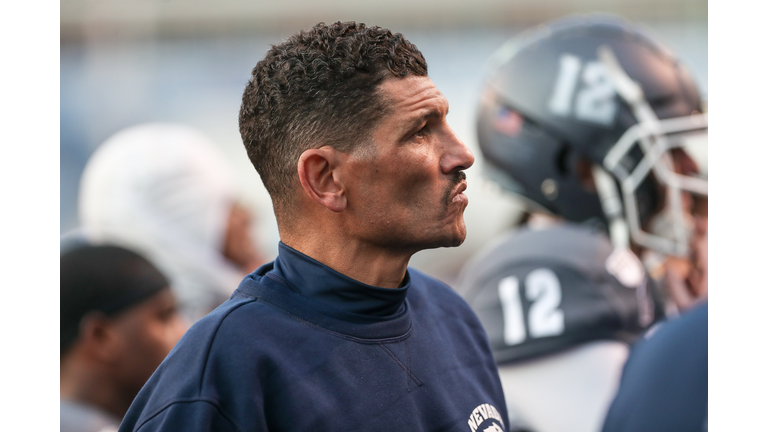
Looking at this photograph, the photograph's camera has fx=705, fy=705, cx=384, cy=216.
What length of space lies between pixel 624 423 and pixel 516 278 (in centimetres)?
96

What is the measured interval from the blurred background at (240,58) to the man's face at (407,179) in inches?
169

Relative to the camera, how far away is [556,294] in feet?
5.86

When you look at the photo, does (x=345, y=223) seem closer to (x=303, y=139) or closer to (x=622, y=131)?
(x=303, y=139)

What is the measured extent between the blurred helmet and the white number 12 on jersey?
2.51 feet

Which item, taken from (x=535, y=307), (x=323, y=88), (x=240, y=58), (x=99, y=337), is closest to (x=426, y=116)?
(x=323, y=88)

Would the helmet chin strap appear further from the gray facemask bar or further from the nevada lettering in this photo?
the nevada lettering

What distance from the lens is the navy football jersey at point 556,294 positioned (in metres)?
→ 1.75

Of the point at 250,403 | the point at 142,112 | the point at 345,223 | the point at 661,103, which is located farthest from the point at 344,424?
the point at 142,112

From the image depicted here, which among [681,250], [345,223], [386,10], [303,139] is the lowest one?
[681,250]

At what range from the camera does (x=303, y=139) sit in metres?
1.03

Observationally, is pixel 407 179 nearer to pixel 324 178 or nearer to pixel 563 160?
pixel 324 178

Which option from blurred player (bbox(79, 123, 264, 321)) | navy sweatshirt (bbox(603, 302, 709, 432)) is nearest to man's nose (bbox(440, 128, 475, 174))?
navy sweatshirt (bbox(603, 302, 709, 432))

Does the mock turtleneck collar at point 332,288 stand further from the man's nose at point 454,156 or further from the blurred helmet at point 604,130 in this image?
the blurred helmet at point 604,130

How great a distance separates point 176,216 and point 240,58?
3.01 meters
